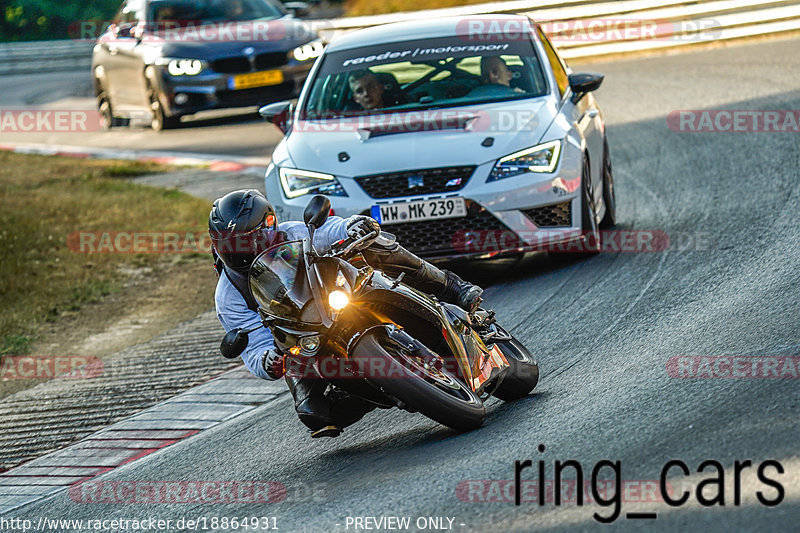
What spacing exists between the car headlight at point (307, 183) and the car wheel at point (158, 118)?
30.9ft

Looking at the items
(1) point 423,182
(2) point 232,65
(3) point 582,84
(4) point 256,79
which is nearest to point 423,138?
(1) point 423,182

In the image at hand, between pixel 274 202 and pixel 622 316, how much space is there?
2897 mm

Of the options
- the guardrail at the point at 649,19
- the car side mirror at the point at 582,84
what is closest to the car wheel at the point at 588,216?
the car side mirror at the point at 582,84

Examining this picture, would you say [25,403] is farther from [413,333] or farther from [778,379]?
[778,379]

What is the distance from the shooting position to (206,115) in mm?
20500

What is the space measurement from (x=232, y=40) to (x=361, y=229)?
12.4 meters

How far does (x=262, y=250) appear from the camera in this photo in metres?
5.71

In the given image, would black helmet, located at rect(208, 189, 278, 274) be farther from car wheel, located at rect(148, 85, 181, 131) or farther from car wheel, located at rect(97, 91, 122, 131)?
car wheel, located at rect(97, 91, 122, 131)

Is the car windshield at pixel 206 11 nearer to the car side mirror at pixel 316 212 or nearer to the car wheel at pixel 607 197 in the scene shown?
the car wheel at pixel 607 197

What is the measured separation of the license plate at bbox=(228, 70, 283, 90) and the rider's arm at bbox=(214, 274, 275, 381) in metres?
11.7

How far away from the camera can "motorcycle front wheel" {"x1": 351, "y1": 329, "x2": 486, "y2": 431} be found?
5.28 metres

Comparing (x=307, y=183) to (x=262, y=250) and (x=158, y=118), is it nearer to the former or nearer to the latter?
(x=262, y=250)

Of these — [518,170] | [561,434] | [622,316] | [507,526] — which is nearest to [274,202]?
[518,170]

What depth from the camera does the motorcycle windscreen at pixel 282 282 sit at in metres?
5.40
